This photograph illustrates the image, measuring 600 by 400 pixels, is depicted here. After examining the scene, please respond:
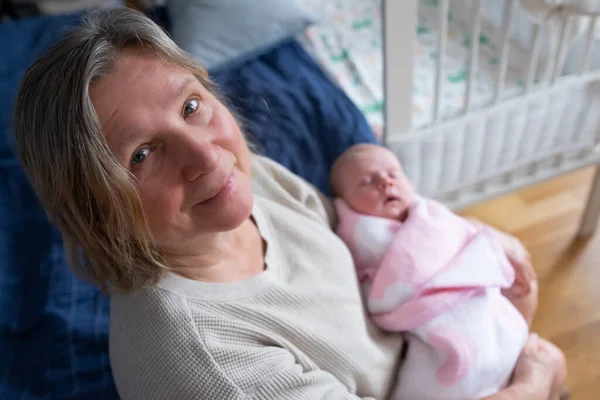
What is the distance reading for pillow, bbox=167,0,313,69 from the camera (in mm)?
1750

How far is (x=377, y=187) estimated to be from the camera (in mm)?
1152

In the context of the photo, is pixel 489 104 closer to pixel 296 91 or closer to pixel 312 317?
pixel 296 91

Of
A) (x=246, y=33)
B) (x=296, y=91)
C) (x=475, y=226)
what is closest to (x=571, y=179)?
(x=475, y=226)

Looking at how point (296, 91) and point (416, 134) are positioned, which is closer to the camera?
point (416, 134)

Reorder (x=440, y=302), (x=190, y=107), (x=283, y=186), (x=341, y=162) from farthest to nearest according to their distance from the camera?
(x=341, y=162)
(x=283, y=186)
(x=440, y=302)
(x=190, y=107)

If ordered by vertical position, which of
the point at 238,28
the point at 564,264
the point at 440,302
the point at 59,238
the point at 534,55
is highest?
the point at 534,55

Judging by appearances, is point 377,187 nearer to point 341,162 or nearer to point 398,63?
point 341,162

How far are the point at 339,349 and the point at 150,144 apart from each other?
1.44 feet

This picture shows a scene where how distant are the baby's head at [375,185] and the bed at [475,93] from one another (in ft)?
0.38

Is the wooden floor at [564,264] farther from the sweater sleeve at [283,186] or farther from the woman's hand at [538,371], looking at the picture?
the sweater sleeve at [283,186]

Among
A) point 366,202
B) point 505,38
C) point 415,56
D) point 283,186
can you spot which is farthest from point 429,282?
point 415,56

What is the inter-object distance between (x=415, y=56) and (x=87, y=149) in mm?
1243

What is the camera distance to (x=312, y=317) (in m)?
0.86

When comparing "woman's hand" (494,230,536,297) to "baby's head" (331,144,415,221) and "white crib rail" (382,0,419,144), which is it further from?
"white crib rail" (382,0,419,144)
